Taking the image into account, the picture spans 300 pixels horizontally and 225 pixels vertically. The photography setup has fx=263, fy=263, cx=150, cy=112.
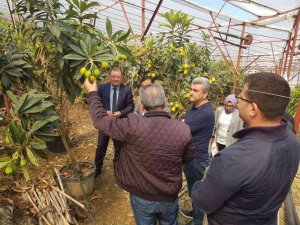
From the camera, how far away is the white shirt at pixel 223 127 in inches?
125

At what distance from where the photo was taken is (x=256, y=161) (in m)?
1.13

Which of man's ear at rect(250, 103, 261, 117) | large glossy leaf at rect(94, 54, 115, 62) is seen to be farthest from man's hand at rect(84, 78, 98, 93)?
man's ear at rect(250, 103, 261, 117)

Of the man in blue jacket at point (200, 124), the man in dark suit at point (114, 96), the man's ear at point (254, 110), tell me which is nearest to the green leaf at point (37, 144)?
the man in blue jacket at point (200, 124)

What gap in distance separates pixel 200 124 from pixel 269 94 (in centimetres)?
123

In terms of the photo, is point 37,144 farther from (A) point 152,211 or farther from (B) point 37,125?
(A) point 152,211

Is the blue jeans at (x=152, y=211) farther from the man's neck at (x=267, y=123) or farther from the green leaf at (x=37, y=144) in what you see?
the man's neck at (x=267, y=123)

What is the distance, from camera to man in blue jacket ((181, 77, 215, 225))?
2350 millimetres

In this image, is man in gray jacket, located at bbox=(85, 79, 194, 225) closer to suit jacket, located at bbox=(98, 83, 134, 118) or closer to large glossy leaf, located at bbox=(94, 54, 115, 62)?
large glossy leaf, located at bbox=(94, 54, 115, 62)

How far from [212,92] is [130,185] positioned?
706 cm

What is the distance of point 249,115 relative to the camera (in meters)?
1.21

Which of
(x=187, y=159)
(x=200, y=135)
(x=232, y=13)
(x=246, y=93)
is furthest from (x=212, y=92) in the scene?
(x=246, y=93)

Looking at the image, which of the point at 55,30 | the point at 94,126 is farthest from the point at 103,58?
the point at 94,126

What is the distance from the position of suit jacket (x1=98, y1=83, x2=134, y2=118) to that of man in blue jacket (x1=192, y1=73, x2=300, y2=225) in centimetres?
221

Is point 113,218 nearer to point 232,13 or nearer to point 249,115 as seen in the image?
point 249,115
